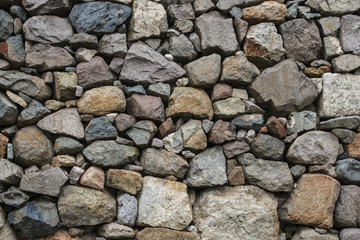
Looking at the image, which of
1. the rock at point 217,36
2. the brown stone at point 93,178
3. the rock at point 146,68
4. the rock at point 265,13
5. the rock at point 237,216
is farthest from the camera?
the rock at point 265,13

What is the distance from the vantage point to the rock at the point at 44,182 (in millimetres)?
2385

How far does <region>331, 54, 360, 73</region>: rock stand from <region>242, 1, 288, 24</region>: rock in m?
0.61

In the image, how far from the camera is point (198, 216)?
2.61 m

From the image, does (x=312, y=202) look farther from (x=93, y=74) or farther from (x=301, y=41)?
(x=93, y=74)

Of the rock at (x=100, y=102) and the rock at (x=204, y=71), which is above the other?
the rock at (x=204, y=71)

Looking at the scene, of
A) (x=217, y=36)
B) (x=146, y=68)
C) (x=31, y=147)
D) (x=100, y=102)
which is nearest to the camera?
(x=31, y=147)

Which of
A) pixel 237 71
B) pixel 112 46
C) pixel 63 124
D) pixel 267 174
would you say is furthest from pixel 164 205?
pixel 112 46

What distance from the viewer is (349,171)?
270 centimetres

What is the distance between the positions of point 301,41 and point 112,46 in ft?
5.47

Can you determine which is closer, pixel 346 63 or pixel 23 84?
pixel 23 84

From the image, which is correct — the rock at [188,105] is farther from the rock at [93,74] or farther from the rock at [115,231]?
the rock at [115,231]

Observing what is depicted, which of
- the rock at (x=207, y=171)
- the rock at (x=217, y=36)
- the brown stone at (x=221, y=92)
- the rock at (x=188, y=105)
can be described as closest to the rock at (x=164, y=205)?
the rock at (x=207, y=171)

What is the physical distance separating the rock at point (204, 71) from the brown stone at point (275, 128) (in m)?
0.57

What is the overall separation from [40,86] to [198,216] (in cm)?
163
